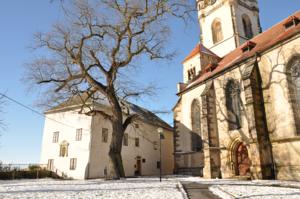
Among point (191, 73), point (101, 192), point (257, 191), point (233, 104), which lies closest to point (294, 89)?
point (233, 104)

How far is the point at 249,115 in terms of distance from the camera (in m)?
16.0

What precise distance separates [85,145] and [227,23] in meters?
24.2

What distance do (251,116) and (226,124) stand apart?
11.4ft

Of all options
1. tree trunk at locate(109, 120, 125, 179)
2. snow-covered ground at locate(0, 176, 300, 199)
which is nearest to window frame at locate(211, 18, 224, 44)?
tree trunk at locate(109, 120, 125, 179)

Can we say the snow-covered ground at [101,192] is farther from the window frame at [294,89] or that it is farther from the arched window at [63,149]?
the arched window at [63,149]

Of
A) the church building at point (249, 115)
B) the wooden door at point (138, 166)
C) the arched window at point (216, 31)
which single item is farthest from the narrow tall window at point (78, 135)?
the arched window at point (216, 31)

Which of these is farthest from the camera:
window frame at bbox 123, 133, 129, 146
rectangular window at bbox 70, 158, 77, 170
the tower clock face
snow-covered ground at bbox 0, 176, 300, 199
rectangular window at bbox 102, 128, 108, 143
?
the tower clock face

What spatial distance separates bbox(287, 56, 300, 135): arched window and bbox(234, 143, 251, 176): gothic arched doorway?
4.41m

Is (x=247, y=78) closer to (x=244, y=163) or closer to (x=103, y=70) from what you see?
(x=244, y=163)

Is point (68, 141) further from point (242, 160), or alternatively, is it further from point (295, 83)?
point (295, 83)

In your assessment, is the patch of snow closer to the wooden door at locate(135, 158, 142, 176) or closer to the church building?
the church building

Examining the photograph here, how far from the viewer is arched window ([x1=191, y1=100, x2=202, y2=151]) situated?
22.8m

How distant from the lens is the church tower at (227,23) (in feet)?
101

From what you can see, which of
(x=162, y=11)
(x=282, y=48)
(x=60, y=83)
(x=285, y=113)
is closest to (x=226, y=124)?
(x=285, y=113)
